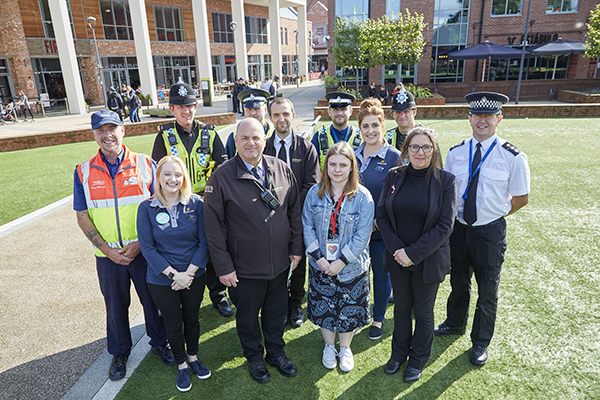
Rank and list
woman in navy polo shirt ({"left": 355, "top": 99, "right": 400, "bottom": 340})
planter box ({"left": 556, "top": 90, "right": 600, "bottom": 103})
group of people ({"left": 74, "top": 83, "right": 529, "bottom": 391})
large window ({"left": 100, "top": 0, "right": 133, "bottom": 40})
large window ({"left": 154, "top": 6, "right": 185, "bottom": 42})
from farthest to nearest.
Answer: large window ({"left": 154, "top": 6, "right": 185, "bottom": 42}) → large window ({"left": 100, "top": 0, "right": 133, "bottom": 40}) → planter box ({"left": 556, "top": 90, "right": 600, "bottom": 103}) → woman in navy polo shirt ({"left": 355, "top": 99, "right": 400, "bottom": 340}) → group of people ({"left": 74, "top": 83, "right": 529, "bottom": 391})

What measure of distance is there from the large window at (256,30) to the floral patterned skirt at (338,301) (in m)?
42.8

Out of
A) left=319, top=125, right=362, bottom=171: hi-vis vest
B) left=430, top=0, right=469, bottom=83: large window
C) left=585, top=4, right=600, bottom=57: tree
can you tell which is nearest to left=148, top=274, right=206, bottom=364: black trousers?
left=319, top=125, right=362, bottom=171: hi-vis vest

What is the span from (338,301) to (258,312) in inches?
27.9

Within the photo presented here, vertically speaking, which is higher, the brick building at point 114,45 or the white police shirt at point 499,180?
the brick building at point 114,45

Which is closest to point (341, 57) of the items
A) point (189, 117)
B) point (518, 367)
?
point (189, 117)

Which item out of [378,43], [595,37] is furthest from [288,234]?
[595,37]

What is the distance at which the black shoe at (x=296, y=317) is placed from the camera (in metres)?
4.10

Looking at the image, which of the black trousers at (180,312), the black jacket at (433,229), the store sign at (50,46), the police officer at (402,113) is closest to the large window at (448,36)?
the store sign at (50,46)

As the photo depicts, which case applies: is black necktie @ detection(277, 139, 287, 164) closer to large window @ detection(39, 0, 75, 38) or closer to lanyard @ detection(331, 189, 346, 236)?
lanyard @ detection(331, 189, 346, 236)

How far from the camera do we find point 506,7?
2667cm

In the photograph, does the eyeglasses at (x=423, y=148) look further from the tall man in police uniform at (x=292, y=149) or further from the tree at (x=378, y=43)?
the tree at (x=378, y=43)

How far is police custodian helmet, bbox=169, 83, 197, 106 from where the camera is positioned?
4.04 metres

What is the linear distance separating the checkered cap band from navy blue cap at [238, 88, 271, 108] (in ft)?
7.14

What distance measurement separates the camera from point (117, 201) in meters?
3.26
